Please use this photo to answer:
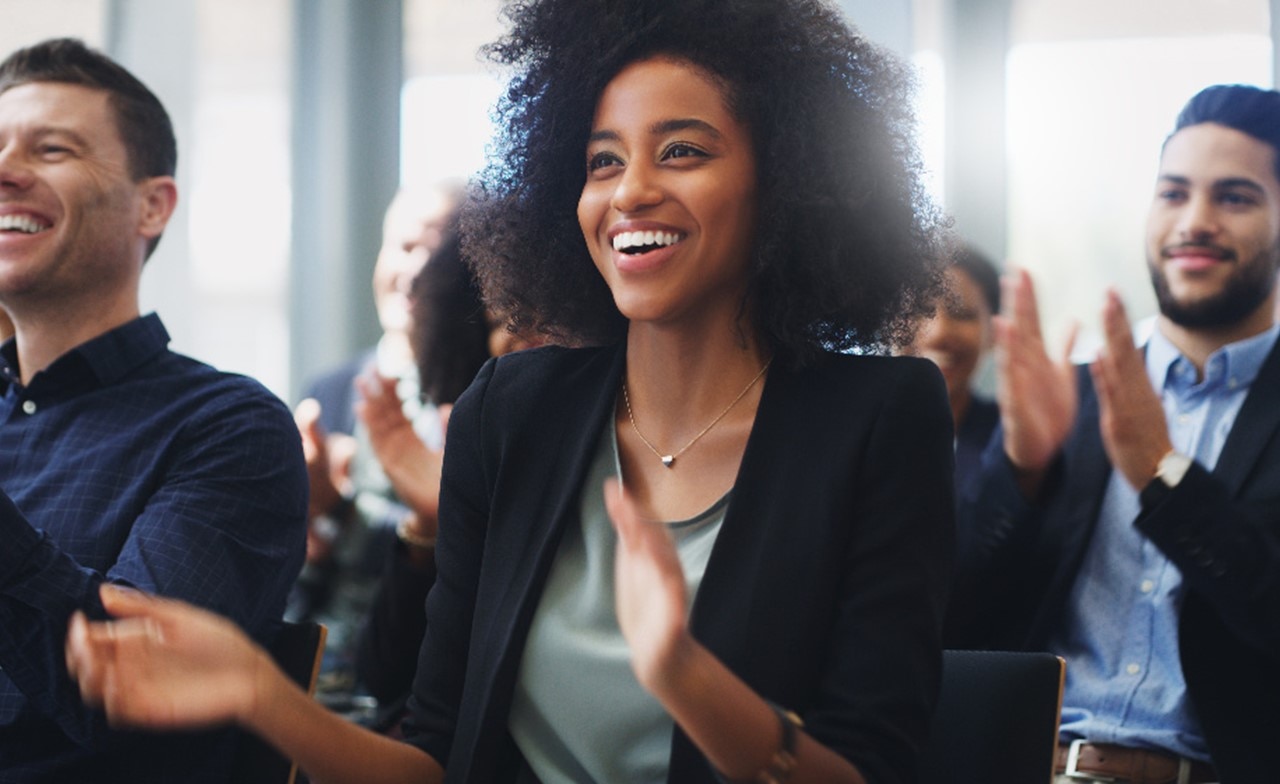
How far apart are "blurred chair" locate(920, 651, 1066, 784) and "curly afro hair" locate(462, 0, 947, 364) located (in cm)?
40

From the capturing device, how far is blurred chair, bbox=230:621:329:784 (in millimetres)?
1783

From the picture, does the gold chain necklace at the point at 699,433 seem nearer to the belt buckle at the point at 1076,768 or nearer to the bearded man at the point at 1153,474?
the bearded man at the point at 1153,474

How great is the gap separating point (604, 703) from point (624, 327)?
0.52m

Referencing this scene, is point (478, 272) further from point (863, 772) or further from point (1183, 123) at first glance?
point (1183, 123)

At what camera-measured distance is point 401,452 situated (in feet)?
8.66

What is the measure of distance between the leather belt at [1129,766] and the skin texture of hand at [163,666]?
1390 mm

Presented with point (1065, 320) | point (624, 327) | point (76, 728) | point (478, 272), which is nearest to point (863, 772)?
point (624, 327)

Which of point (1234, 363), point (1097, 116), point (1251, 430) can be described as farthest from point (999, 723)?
point (1097, 116)

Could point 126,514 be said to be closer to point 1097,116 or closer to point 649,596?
point 649,596

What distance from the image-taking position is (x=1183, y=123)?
8.14 ft

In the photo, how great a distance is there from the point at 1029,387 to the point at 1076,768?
Result: 616 millimetres

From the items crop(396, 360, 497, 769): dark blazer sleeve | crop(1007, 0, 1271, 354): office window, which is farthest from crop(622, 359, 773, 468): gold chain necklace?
crop(1007, 0, 1271, 354): office window

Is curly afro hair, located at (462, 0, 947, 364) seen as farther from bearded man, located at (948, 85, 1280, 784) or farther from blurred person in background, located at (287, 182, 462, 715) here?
blurred person in background, located at (287, 182, 462, 715)

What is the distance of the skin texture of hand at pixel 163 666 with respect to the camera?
1.28 metres
